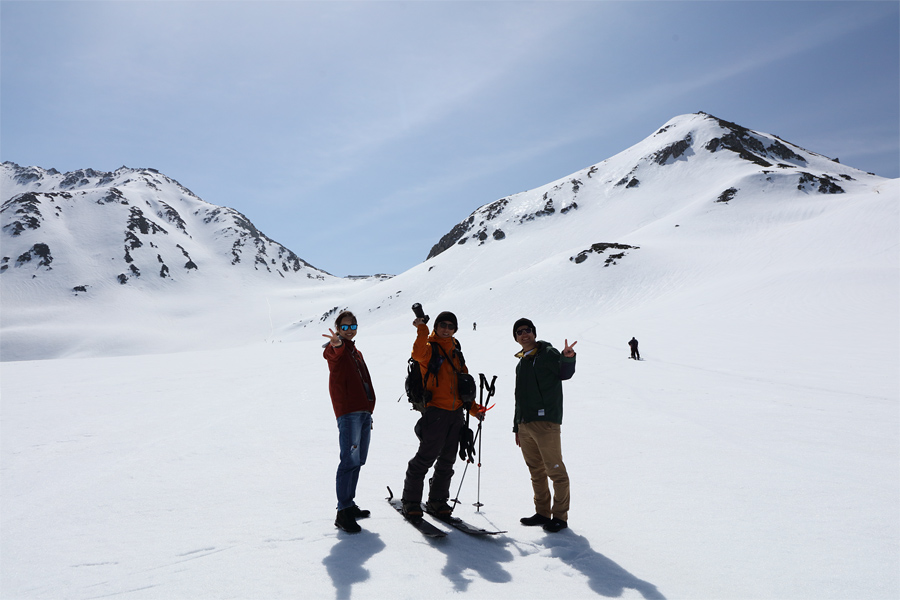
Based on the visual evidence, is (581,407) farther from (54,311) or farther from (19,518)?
(54,311)

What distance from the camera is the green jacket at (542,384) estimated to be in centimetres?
490

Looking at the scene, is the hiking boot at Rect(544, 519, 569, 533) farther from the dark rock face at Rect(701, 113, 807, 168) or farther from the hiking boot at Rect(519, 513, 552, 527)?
the dark rock face at Rect(701, 113, 807, 168)

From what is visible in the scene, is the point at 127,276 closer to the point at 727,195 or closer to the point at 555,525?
the point at 555,525

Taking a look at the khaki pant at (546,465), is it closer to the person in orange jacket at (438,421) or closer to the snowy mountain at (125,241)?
the person in orange jacket at (438,421)

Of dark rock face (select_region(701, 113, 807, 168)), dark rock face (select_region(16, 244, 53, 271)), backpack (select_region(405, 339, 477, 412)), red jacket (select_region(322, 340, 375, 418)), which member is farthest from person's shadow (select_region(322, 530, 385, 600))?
dark rock face (select_region(16, 244, 53, 271))

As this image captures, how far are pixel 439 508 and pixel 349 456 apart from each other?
127 centimetres

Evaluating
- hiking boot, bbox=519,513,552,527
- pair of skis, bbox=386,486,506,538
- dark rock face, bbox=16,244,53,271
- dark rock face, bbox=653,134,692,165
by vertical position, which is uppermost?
dark rock face, bbox=653,134,692,165

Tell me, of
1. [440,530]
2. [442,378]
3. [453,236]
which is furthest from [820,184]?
[440,530]

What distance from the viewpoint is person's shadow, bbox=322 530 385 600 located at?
3.60m

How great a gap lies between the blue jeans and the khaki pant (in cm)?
189

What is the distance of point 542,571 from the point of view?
410 cm

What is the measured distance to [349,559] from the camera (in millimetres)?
4008

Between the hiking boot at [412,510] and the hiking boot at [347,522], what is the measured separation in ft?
1.81

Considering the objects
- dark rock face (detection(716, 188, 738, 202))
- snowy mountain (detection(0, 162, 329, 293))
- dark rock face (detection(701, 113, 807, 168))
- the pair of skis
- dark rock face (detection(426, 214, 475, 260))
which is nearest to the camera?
the pair of skis
